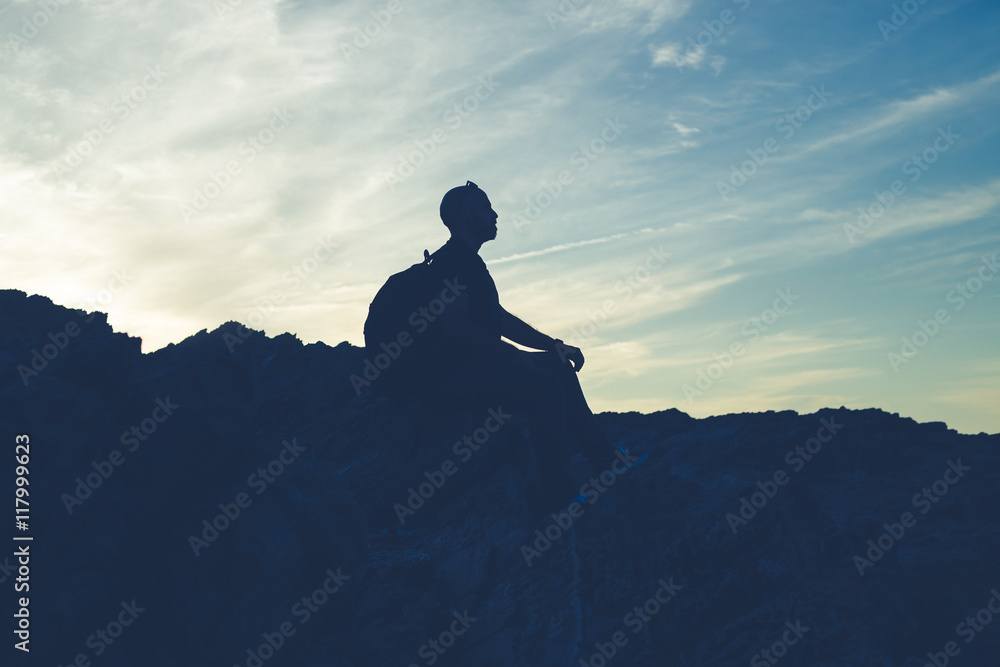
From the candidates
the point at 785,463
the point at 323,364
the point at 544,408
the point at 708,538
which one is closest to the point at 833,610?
the point at 708,538

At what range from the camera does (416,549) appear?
26.0ft

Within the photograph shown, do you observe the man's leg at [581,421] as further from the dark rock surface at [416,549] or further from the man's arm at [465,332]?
the man's arm at [465,332]

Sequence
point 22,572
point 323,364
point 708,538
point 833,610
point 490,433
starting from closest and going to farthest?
point 22,572
point 833,610
point 708,538
point 490,433
point 323,364

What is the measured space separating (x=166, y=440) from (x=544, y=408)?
3.35m

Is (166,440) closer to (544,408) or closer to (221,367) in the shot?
(221,367)

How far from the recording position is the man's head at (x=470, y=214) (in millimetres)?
8039

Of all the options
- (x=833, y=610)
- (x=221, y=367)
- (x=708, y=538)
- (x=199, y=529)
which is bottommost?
(x=833, y=610)

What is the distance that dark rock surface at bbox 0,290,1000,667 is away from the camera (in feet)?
20.9

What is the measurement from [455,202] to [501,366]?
174 centimetres

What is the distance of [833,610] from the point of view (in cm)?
659

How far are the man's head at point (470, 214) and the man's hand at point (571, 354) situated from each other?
1365mm

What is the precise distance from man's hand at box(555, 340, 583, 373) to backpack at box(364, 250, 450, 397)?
4.32 feet

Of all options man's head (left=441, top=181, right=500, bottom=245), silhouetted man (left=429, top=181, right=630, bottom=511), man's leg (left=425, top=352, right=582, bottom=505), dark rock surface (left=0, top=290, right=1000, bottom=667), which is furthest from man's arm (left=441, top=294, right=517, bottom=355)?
dark rock surface (left=0, top=290, right=1000, bottom=667)

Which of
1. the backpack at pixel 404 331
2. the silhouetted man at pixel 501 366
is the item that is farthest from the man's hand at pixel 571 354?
the backpack at pixel 404 331
